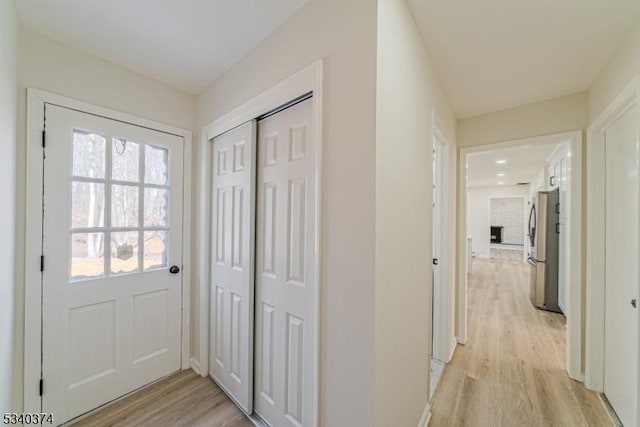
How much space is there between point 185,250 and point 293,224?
1283mm

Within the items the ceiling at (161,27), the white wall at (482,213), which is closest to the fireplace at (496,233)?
the white wall at (482,213)

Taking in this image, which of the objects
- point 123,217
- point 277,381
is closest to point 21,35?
point 123,217

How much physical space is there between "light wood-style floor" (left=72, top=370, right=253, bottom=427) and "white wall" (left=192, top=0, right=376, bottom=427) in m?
0.93

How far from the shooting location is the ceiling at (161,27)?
130 centimetres

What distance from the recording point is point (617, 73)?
1572 mm

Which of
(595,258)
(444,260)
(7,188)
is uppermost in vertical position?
(7,188)

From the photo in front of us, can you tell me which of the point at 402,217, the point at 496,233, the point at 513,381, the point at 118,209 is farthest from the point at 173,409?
the point at 496,233

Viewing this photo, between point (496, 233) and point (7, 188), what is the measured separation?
12257mm

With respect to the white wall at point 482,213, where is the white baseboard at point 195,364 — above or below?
below

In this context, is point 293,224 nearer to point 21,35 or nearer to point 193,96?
point 193,96

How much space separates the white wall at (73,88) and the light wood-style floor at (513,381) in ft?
9.07

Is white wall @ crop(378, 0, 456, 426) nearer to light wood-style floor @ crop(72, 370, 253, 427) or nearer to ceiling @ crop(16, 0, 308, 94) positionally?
ceiling @ crop(16, 0, 308, 94)

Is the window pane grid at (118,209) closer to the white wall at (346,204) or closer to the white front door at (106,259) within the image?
the white front door at (106,259)

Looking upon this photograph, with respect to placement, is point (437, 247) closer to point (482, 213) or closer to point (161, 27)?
point (161, 27)
